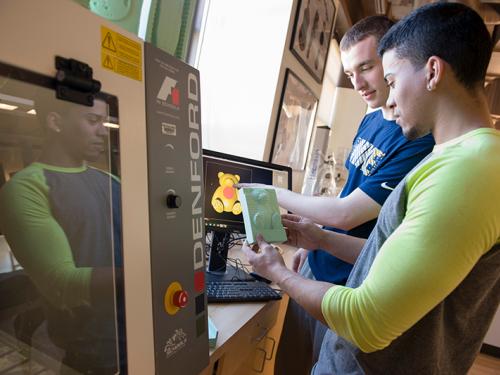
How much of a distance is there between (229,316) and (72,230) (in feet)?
1.99

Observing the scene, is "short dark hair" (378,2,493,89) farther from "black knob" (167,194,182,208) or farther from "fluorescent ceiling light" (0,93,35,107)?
"fluorescent ceiling light" (0,93,35,107)

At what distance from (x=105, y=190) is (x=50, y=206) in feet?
0.26

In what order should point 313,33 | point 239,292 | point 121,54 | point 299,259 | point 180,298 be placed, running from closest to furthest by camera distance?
point 121,54 < point 180,298 < point 239,292 < point 299,259 < point 313,33

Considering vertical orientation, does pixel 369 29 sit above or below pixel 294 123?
above

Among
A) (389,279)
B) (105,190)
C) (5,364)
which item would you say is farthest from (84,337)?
(389,279)

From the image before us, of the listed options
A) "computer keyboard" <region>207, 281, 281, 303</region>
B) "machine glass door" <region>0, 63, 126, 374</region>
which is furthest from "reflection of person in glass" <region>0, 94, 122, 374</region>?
"computer keyboard" <region>207, 281, 281, 303</region>

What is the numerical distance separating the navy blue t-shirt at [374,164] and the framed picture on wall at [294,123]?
80cm

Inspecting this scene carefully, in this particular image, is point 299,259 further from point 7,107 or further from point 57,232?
point 7,107

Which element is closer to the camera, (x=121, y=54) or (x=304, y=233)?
(x=121, y=54)

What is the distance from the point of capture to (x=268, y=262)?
2.88 ft

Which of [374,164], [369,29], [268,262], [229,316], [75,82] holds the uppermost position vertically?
[369,29]

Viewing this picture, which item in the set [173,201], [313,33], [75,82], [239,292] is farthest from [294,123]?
[75,82]

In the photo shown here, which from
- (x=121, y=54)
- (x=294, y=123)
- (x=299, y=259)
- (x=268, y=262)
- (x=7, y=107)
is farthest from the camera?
(x=294, y=123)

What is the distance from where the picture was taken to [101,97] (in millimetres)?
495
